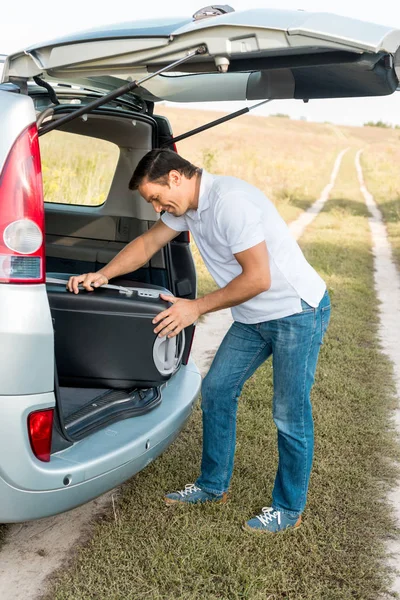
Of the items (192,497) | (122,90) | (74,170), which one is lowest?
(192,497)

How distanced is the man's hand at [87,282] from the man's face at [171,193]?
0.43m

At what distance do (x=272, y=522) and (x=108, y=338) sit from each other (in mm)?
1078

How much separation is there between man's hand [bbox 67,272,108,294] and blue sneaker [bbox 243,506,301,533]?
1214 millimetres

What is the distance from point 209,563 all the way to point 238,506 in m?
0.56

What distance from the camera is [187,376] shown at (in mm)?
3984

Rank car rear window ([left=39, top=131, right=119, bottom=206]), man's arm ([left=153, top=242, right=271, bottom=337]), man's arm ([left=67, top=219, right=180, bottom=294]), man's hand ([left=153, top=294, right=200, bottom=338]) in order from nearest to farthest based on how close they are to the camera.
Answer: man's arm ([left=153, top=242, right=271, bottom=337]), man's hand ([left=153, top=294, right=200, bottom=338]), man's arm ([left=67, top=219, right=180, bottom=294]), car rear window ([left=39, top=131, right=119, bottom=206])

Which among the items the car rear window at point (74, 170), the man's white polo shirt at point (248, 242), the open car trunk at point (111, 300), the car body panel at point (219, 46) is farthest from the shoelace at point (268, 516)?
the car rear window at point (74, 170)

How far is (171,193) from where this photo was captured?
3236 mm

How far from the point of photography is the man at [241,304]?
3197mm

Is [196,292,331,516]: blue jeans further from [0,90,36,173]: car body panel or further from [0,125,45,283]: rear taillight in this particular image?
[0,90,36,173]: car body panel

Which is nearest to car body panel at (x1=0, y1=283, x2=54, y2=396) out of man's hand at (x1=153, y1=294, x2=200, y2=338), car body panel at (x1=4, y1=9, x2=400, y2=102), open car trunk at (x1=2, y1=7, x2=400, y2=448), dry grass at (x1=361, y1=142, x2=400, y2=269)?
open car trunk at (x1=2, y1=7, x2=400, y2=448)

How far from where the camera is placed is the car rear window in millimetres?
5295

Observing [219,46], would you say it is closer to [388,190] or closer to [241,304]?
[241,304]

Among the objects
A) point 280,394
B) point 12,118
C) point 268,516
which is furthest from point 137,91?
point 268,516
